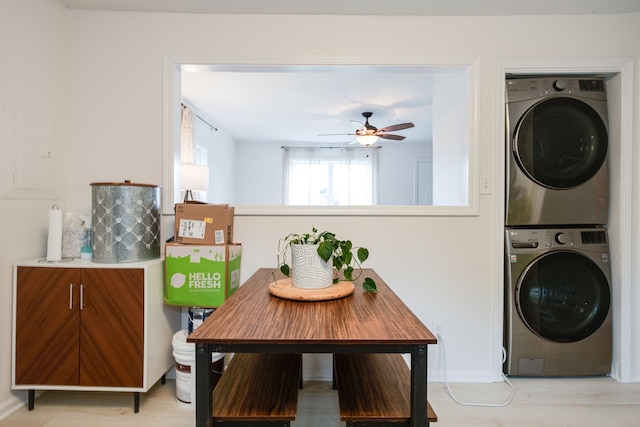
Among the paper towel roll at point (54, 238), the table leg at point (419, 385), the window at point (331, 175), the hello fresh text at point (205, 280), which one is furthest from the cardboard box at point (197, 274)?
the window at point (331, 175)

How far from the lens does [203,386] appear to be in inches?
39.5

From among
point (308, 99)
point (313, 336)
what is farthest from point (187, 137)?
point (313, 336)

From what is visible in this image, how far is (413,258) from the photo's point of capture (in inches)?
84.4

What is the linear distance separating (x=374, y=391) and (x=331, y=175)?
18.9ft

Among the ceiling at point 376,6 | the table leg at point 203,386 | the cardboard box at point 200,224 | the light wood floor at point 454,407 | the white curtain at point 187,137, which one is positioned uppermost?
the ceiling at point 376,6

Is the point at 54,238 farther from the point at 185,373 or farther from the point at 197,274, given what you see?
the point at 185,373

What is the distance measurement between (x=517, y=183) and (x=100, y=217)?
95.4 inches

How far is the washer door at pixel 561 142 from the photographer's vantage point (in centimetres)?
211

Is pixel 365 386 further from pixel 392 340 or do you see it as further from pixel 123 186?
pixel 123 186

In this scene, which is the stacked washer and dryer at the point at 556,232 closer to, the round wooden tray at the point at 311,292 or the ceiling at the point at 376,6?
the ceiling at the point at 376,6

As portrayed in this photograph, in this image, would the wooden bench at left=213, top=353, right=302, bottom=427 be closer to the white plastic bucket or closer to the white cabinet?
the white plastic bucket

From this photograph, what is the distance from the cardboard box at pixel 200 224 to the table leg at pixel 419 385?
1221 mm

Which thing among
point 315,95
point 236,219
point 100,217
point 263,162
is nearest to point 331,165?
point 263,162

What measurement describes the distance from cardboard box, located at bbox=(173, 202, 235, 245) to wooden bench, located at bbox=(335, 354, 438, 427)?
→ 91 centimetres
